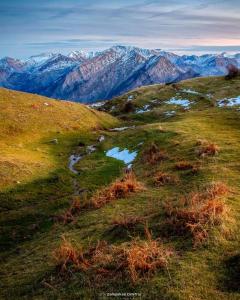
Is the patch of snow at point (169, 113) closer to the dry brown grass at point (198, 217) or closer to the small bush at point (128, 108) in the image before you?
the small bush at point (128, 108)

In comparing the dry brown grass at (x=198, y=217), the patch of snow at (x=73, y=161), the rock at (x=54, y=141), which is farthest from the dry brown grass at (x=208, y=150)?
the rock at (x=54, y=141)

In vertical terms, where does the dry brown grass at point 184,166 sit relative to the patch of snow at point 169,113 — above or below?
above

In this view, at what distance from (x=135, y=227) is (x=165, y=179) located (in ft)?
32.1

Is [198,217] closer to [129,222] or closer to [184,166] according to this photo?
[129,222]

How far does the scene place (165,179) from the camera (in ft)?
94.1

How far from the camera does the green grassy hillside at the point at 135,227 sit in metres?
14.4

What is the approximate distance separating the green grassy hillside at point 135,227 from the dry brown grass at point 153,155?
0.16 meters

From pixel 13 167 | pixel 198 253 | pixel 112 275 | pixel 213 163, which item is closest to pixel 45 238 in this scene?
pixel 112 275

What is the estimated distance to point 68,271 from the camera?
15992 millimetres

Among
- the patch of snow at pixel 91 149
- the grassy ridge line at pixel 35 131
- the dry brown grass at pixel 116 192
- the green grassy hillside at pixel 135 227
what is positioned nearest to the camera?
the green grassy hillside at pixel 135 227

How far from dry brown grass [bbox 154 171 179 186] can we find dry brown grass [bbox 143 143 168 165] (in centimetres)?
781

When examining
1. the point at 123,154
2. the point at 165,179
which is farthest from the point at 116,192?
the point at 123,154

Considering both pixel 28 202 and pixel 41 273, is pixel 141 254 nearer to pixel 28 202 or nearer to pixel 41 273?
pixel 41 273

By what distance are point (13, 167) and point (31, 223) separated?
1337 centimetres
